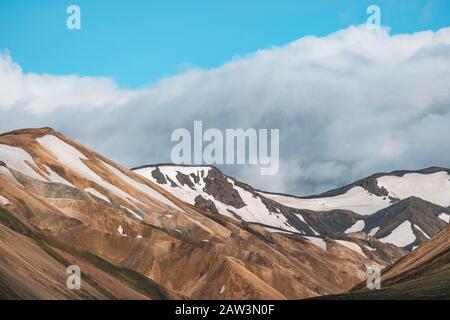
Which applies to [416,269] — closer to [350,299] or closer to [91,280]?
[350,299]

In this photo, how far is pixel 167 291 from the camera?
649ft

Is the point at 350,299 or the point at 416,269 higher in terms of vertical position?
the point at 416,269
